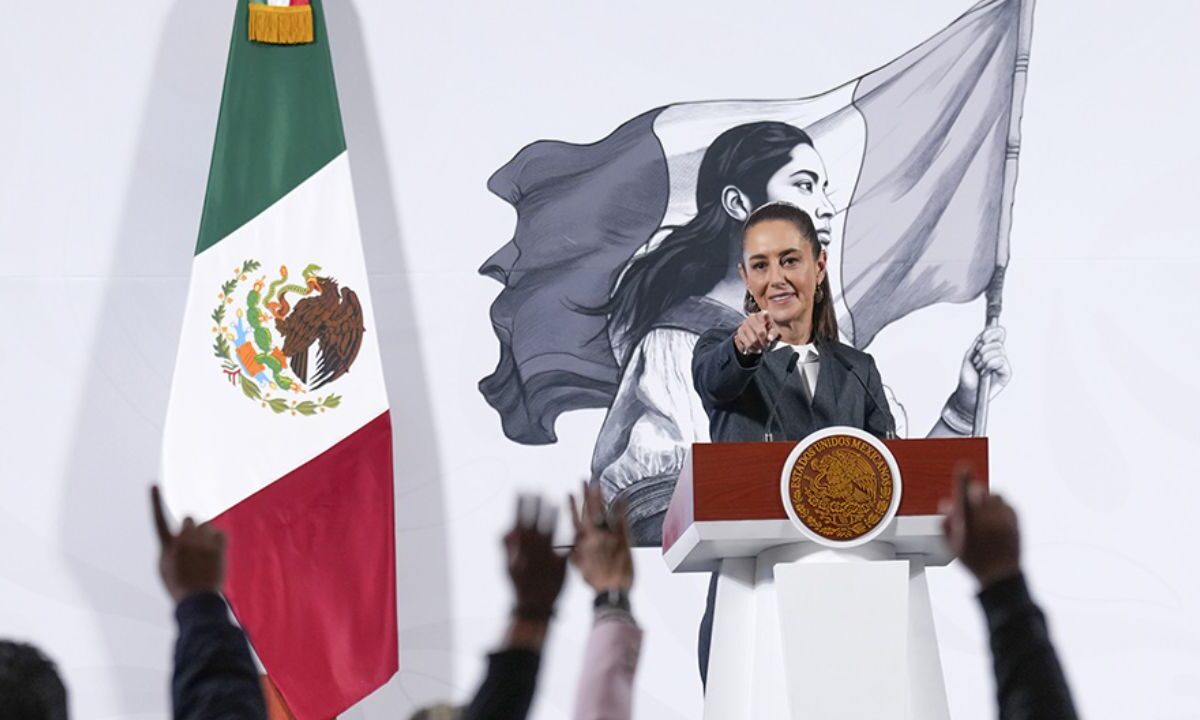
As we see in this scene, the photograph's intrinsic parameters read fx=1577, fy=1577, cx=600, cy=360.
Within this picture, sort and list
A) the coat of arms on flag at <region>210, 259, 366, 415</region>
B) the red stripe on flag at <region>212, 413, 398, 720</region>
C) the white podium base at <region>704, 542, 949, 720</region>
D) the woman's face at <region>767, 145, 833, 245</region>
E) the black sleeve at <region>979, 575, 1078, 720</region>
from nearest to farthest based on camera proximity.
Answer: the black sleeve at <region>979, 575, 1078, 720</region> → the white podium base at <region>704, 542, 949, 720</region> → the red stripe on flag at <region>212, 413, 398, 720</region> → the coat of arms on flag at <region>210, 259, 366, 415</region> → the woman's face at <region>767, 145, 833, 245</region>

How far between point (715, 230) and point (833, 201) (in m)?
0.41

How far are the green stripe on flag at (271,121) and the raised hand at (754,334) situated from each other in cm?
220

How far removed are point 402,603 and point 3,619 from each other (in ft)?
3.91

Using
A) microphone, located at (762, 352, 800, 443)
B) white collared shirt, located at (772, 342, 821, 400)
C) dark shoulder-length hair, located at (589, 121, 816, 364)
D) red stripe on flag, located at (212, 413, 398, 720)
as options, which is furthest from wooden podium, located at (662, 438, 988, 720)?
dark shoulder-length hair, located at (589, 121, 816, 364)

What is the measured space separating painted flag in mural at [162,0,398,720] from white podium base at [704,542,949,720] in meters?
2.05

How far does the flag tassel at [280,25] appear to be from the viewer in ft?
16.0

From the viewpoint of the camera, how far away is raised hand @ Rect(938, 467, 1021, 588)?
1686mm

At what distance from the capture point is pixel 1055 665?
1.55 meters

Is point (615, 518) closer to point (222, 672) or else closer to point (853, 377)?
point (222, 672)

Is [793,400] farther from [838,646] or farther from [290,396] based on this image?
[290,396]

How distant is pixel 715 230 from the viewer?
16.8 ft

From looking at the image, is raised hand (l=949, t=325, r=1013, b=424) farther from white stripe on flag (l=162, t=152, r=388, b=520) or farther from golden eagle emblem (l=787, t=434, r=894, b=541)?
golden eagle emblem (l=787, t=434, r=894, b=541)

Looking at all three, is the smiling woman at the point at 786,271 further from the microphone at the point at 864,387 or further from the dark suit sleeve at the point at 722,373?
the dark suit sleeve at the point at 722,373

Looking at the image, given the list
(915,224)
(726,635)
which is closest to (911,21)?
(915,224)
